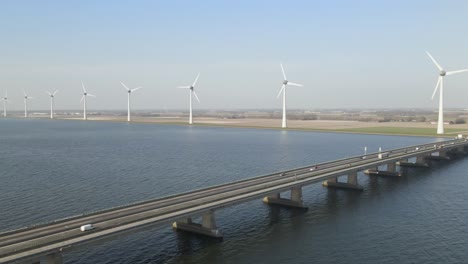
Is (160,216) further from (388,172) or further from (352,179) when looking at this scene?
(388,172)

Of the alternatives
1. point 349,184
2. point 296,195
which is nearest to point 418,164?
point 349,184

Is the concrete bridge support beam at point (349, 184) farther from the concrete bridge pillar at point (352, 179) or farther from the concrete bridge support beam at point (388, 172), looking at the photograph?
the concrete bridge support beam at point (388, 172)

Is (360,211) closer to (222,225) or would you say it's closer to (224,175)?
(222,225)

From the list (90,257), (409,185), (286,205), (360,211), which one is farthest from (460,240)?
(90,257)

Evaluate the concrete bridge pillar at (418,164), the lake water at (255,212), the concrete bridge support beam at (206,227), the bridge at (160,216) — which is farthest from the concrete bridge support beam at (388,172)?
the concrete bridge support beam at (206,227)

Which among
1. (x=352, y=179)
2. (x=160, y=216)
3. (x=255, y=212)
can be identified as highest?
(x=160, y=216)

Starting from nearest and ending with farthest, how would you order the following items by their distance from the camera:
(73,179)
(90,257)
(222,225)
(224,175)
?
(90,257) < (222,225) < (73,179) < (224,175)
